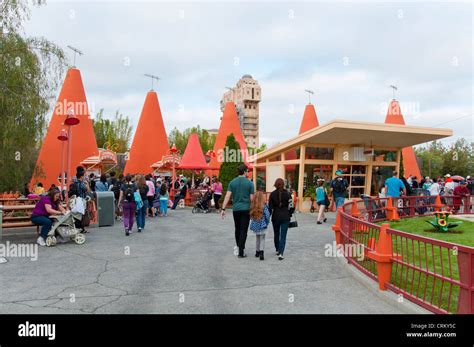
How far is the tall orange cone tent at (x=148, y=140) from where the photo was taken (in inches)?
981

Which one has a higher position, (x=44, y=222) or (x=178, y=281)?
(x=44, y=222)

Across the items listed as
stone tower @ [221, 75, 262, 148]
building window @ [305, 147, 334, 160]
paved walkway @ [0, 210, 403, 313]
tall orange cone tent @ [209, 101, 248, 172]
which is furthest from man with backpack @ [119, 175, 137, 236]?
stone tower @ [221, 75, 262, 148]

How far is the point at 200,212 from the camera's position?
1705 centimetres

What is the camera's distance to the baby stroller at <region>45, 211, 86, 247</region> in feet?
27.8

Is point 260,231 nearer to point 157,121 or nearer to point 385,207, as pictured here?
point 385,207

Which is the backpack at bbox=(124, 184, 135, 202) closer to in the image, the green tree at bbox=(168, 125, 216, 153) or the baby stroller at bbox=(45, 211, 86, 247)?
the baby stroller at bbox=(45, 211, 86, 247)

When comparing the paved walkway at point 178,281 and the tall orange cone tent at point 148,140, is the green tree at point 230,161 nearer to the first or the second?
the tall orange cone tent at point 148,140

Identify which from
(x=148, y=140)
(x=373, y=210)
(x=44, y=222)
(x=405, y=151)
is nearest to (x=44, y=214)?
(x=44, y=222)

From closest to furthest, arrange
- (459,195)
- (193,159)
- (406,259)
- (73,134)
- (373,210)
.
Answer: (406,259) → (373,210) → (459,195) → (73,134) → (193,159)

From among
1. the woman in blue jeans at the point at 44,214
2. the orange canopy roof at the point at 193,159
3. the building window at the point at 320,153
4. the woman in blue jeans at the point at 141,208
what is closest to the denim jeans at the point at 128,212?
the woman in blue jeans at the point at 141,208

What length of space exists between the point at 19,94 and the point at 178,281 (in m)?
7.02

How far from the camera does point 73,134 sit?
2109 centimetres

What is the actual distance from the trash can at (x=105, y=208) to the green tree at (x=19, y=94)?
88.6 inches

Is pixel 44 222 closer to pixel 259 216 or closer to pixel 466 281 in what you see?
pixel 259 216
